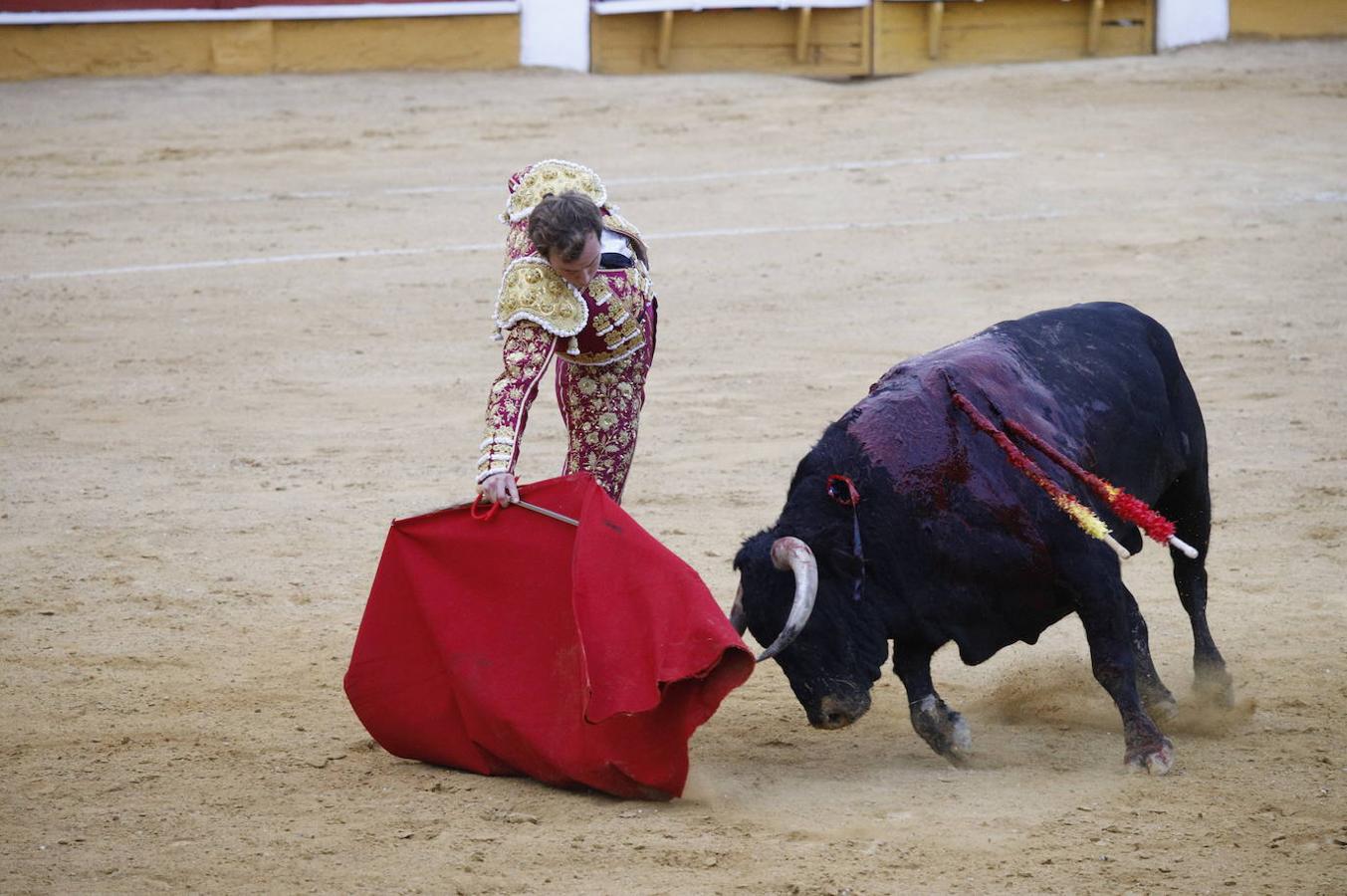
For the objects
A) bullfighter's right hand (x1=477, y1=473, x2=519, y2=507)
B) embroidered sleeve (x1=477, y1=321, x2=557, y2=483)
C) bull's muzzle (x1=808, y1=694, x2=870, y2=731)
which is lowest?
bull's muzzle (x1=808, y1=694, x2=870, y2=731)

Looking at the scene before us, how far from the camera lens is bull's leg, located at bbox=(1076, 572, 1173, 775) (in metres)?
3.50

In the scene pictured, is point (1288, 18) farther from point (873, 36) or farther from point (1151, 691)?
point (1151, 691)

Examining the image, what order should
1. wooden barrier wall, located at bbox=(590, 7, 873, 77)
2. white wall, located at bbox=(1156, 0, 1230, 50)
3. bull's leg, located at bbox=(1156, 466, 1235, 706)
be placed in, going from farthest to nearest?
1. white wall, located at bbox=(1156, 0, 1230, 50)
2. wooden barrier wall, located at bbox=(590, 7, 873, 77)
3. bull's leg, located at bbox=(1156, 466, 1235, 706)

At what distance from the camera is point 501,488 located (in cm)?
350

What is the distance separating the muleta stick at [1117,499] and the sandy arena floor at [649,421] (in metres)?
0.50

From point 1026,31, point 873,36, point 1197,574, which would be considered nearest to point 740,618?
point 1197,574

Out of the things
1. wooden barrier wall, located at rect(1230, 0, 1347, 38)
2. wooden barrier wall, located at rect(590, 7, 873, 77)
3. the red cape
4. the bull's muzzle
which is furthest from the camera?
wooden barrier wall, located at rect(1230, 0, 1347, 38)

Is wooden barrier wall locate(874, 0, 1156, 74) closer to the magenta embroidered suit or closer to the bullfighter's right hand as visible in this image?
the magenta embroidered suit

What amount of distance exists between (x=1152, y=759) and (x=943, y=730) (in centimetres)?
43

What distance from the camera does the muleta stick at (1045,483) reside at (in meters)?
3.40

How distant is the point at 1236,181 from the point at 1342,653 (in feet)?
21.2

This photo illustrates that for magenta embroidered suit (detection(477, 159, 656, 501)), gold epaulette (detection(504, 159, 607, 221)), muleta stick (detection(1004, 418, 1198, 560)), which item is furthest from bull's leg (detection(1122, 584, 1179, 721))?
gold epaulette (detection(504, 159, 607, 221))

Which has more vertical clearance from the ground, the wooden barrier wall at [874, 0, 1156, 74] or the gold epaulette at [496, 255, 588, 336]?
the wooden barrier wall at [874, 0, 1156, 74]

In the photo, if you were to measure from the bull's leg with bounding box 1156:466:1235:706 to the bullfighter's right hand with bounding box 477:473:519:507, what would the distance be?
1.60 meters
